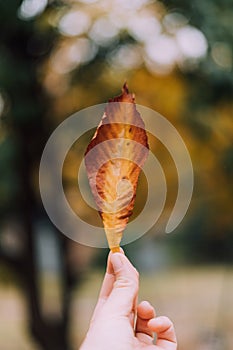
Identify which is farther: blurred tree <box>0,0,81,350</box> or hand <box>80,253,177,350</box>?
blurred tree <box>0,0,81,350</box>

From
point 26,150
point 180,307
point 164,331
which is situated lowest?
point 180,307

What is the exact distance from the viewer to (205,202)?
17.0ft

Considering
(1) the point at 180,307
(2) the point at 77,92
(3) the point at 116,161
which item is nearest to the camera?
(3) the point at 116,161

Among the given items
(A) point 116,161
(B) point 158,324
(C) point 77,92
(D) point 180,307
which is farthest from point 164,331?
(D) point 180,307

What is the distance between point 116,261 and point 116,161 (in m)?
0.08

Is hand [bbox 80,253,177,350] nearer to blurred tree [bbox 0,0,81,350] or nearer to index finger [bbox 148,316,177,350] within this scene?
index finger [bbox 148,316,177,350]

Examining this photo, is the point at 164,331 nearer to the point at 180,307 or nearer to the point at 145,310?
the point at 145,310

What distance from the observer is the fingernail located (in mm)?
590

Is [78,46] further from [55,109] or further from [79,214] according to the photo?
[79,214]

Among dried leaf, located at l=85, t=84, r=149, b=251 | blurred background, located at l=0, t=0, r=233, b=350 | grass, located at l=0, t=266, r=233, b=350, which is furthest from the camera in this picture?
grass, located at l=0, t=266, r=233, b=350

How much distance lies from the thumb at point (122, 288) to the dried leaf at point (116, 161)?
0.02 meters

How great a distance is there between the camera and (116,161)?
58 cm

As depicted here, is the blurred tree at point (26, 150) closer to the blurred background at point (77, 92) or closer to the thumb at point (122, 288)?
the blurred background at point (77, 92)

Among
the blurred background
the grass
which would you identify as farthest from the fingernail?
the grass
